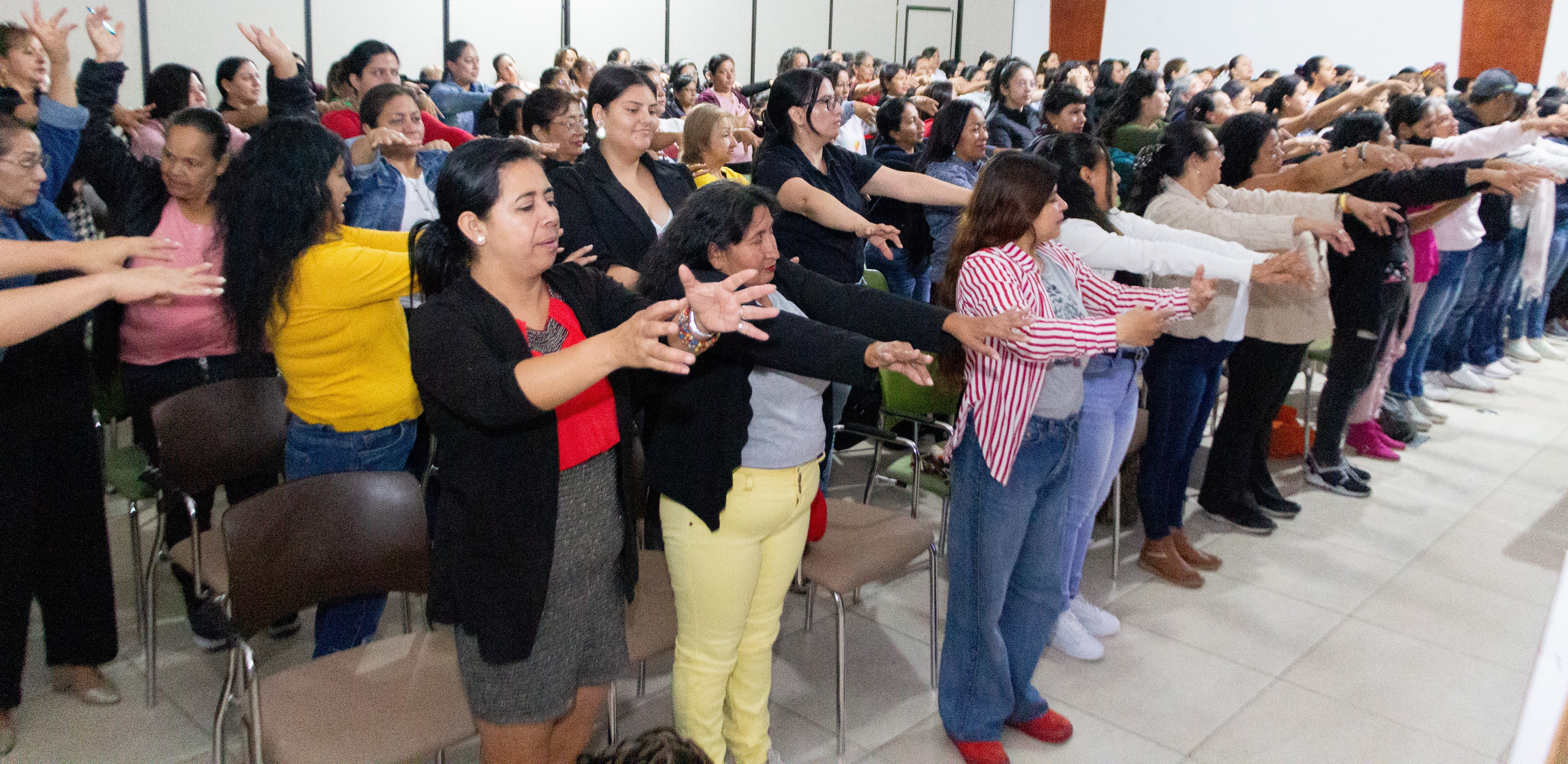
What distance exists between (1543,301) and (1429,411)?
2.32 m

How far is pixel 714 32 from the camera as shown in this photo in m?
12.1

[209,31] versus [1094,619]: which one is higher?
[209,31]

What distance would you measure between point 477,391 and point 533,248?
1.03 ft

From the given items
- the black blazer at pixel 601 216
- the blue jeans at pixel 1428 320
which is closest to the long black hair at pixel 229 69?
the black blazer at pixel 601 216

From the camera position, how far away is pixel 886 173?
11.1 feet

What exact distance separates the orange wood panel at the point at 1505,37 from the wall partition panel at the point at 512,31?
9532mm

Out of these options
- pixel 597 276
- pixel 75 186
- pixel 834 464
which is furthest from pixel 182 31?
pixel 597 276

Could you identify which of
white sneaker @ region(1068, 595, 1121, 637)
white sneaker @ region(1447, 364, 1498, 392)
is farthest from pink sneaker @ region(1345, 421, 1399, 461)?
white sneaker @ region(1068, 595, 1121, 637)

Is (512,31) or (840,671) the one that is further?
(512,31)

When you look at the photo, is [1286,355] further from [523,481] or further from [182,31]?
[182,31]

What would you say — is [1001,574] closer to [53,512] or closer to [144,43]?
[53,512]

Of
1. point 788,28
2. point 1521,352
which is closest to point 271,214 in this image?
point 1521,352

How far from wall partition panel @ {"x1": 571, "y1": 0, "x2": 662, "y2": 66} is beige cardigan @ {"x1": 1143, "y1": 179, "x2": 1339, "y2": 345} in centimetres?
868

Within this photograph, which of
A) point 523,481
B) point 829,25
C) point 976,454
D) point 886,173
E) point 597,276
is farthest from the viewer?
point 829,25
